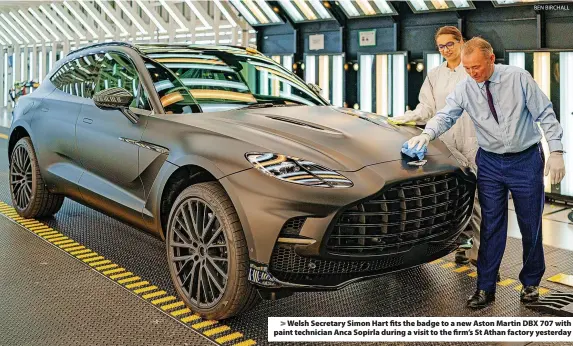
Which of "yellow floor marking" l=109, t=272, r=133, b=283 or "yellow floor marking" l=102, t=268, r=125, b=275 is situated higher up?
"yellow floor marking" l=102, t=268, r=125, b=275

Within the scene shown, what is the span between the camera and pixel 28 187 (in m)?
5.45

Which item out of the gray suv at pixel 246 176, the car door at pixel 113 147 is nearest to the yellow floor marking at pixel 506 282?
the gray suv at pixel 246 176

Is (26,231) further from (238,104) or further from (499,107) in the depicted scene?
(499,107)

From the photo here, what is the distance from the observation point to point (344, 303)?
3.79 metres

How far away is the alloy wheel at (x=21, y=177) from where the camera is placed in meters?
5.41

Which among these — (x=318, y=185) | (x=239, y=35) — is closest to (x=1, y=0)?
(x=239, y=35)

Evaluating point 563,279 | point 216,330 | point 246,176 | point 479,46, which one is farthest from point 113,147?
point 563,279

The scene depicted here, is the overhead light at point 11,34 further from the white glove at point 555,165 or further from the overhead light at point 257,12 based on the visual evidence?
the white glove at point 555,165

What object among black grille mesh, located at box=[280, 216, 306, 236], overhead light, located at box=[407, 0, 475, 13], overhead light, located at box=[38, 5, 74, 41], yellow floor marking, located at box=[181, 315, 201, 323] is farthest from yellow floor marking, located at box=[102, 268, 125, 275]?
overhead light, located at box=[38, 5, 74, 41]

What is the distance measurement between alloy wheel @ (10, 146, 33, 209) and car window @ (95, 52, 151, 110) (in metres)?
1.21

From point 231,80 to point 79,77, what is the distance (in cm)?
136

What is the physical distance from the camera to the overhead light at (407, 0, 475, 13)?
7336mm

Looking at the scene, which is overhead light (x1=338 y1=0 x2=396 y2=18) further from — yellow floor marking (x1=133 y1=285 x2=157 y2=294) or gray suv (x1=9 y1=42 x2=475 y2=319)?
yellow floor marking (x1=133 y1=285 x2=157 y2=294)

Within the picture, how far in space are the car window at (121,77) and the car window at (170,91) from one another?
10 centimetres
